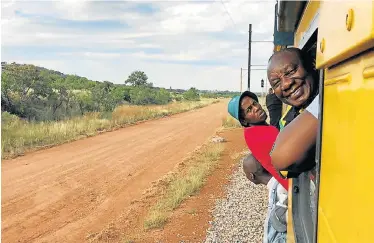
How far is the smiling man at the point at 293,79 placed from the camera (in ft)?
5.89

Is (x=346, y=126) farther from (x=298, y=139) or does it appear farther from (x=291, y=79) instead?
(x=291, y=79)

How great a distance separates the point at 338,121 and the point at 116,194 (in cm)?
780

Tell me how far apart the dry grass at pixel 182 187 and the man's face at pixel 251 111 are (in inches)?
151

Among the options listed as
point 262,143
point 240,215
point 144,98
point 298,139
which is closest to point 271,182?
point 262,143

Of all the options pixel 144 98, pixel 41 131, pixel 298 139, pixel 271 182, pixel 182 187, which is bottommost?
pixel 182 187

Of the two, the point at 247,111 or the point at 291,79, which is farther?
the point at 247,111

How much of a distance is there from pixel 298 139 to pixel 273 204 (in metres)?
1.32

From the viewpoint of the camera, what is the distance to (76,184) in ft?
29.9

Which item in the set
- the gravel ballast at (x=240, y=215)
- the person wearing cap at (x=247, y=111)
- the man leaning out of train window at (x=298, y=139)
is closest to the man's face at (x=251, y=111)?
the person wearing cap at (x=247, y=111)

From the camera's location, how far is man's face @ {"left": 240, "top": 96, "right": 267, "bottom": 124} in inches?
119

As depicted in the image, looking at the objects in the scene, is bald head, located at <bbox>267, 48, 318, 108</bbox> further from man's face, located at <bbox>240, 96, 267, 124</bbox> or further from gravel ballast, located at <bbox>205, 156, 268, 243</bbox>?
gravel ballast, located at <bbox>205, 156, 268, 243</bbox>

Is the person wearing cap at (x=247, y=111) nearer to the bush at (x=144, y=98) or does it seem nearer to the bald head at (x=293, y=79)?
the bald head at (x=293, y=79)

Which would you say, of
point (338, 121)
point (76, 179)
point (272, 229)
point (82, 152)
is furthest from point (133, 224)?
point (82, 152)

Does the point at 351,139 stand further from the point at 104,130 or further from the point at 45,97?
the point at 45,97
